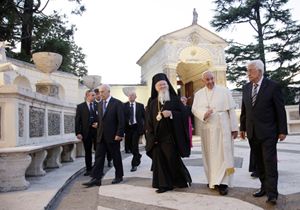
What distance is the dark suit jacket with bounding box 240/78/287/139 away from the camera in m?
4.36

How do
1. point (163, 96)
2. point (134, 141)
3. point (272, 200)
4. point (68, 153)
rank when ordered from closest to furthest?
point (272, 200) → point (163, 96) → point (134, 141) → point (68, 153)

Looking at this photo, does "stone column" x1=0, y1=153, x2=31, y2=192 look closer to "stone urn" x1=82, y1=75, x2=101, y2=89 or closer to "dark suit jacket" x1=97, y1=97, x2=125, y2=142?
"dark suit jacket" x1=97, y1=97, x2=125, y2=142

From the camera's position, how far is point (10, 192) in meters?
5.10

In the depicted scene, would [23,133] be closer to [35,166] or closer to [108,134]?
[35,166]

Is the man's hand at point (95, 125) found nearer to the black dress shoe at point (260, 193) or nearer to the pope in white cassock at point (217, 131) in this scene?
the pope in white cassock at point (217, 131)

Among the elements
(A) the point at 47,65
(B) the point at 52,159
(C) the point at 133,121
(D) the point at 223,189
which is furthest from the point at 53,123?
(D) the point at 223,189

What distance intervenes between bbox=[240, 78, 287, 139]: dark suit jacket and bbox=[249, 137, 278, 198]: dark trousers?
0.29 feet

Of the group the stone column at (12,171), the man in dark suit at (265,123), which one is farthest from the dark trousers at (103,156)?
the man in dark suit at (265,123)

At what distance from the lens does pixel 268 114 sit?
4.43m

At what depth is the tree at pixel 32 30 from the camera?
60.4 feet

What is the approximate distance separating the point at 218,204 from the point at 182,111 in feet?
5.41

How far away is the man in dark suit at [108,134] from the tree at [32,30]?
14013 millimetres

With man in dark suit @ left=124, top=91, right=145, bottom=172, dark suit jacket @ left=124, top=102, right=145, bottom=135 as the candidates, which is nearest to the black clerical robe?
man in dark suit @ left=124, top=91, right=145, bottom=172

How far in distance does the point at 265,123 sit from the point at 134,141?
13.6 feet
